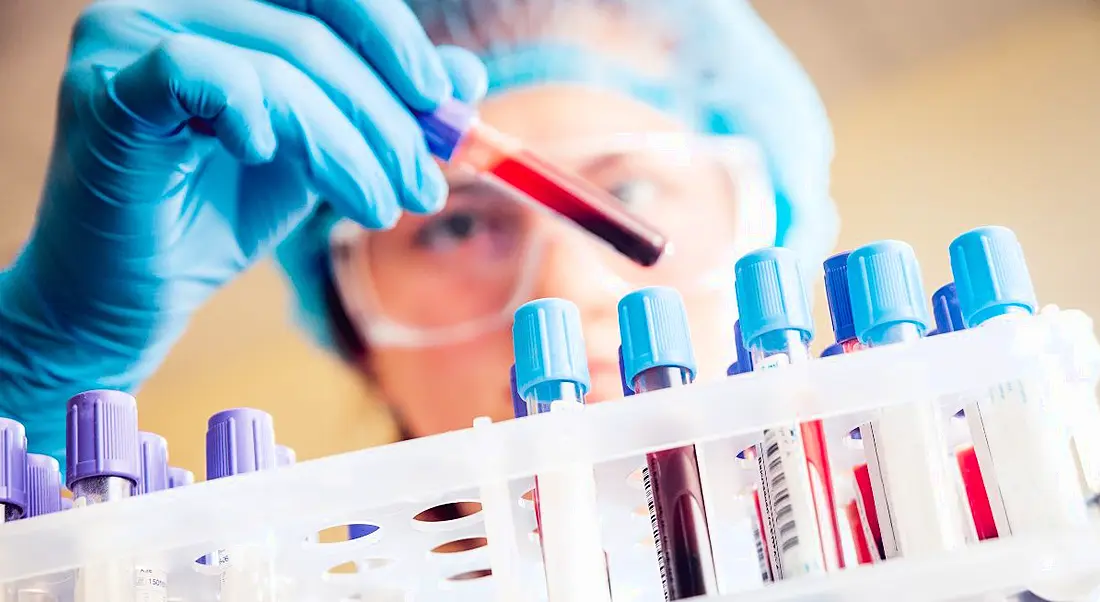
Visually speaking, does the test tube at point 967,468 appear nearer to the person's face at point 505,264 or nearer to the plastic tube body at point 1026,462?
the plastic tube body at point 1026,462

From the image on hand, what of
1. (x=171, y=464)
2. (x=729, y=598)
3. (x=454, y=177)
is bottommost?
(x=729, y=598)

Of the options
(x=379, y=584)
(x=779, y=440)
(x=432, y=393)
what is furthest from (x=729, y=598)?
(x=432, y=393)

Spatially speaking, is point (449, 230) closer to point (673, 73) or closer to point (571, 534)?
point (673, 73)

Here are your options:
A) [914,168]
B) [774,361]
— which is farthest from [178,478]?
[914,168]

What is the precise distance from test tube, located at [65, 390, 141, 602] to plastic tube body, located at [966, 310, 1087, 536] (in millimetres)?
434

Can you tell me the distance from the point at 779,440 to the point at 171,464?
56 cm

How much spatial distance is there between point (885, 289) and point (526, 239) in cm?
41

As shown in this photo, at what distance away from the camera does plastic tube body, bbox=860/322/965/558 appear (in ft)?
1.75

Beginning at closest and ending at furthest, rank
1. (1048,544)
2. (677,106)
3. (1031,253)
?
(1048,544), (1031,253), (677,106)

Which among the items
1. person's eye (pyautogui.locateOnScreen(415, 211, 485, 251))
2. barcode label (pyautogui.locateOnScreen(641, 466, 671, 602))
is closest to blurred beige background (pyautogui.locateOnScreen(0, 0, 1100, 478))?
person's eye (pyautogui.locateOnScreen(415, 211, 485, 251))

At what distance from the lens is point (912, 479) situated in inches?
21.5

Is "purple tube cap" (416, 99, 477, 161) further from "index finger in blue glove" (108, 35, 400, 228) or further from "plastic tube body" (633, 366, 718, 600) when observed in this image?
"plastic tube body" (633, 366, 718, 600)

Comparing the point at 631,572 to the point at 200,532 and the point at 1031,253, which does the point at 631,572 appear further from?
the point at 1031,253

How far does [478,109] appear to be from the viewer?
3.14 ft
